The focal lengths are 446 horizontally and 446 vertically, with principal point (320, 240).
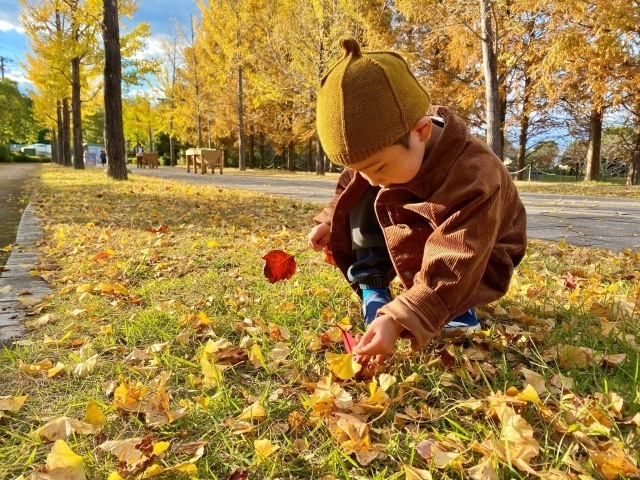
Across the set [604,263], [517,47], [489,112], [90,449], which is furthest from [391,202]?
[517,47]

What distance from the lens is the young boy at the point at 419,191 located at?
3.95ft

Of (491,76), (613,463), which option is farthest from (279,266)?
(491,76)

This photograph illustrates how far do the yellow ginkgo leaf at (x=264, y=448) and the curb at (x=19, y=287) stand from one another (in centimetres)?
118

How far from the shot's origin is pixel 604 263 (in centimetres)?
269

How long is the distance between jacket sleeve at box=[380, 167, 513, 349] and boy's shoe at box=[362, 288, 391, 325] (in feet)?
1.34

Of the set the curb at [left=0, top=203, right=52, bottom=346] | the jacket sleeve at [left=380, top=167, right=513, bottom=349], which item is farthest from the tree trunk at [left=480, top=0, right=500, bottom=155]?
the jacket sleeve at [left=380, top=167, right=513, bottom=349]

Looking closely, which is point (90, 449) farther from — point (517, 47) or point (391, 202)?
point (517, 47)

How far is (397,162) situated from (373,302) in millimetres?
593

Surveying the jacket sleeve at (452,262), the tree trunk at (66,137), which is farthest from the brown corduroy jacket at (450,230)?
the tree trunk at (66,137)

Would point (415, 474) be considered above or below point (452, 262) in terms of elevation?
below

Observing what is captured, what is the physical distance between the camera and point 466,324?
1625mm

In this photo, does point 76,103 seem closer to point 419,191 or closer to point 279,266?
point 279,266

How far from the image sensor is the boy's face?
129cm

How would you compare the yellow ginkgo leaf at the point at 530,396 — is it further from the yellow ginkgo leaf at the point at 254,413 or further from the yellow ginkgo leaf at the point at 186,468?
the yellow ginkgo leaf at the point at 186,468
